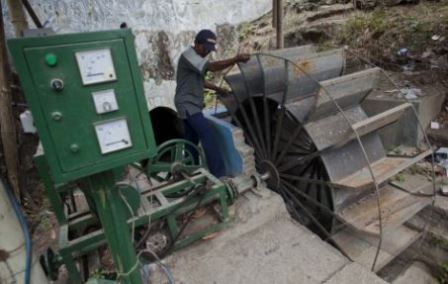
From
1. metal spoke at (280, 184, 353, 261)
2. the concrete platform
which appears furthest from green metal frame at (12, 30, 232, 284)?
metal spoke at (280, 184, 353, 261)

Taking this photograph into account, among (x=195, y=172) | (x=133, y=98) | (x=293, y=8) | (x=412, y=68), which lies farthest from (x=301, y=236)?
(x=293, y=8)

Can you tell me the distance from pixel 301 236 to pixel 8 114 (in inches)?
140

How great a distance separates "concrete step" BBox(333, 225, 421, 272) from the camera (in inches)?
132

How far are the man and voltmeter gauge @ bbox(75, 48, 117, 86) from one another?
2.11 m

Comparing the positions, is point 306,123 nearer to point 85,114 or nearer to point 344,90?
point 344,90

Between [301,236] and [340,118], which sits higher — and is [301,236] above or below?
below

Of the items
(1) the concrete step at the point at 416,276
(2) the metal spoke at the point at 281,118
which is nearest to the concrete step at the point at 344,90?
(2) the metal spoke at the point at 281,118

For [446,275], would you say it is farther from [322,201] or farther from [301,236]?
[301,236]

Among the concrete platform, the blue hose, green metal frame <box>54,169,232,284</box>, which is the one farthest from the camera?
the concrete platform

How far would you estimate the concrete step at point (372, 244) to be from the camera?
3.36 meters

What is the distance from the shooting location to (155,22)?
18.6 feet

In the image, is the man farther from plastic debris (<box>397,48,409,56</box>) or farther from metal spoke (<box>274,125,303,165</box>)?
plastic debris (<box>397,48,409,56</box>)

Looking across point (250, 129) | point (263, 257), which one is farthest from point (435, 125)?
point (263, 257)

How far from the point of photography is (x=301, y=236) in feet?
9.37
